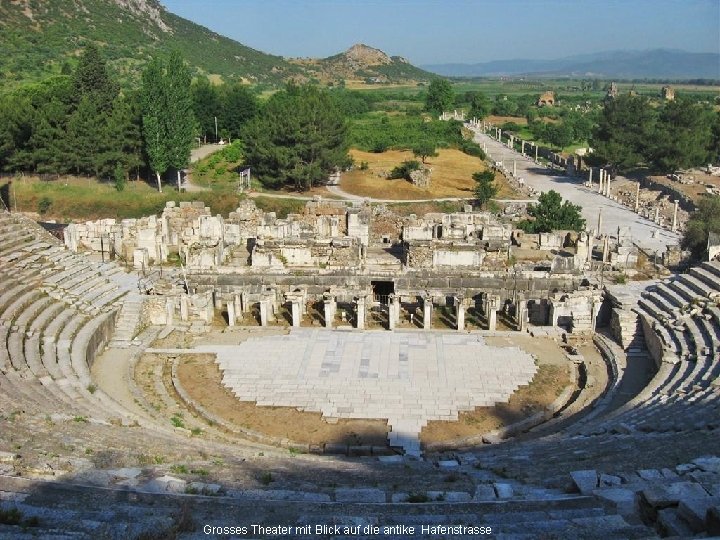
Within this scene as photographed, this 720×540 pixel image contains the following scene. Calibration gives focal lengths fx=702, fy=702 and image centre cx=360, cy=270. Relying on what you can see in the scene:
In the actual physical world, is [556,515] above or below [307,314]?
above

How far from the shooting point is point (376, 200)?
50.1 meters

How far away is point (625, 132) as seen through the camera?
5956 centimetres

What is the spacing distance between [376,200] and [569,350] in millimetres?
27721

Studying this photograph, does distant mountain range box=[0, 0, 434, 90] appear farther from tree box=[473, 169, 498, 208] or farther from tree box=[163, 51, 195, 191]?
tree box=[473, 169, 498, 208]

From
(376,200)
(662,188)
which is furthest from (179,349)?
(662,188)

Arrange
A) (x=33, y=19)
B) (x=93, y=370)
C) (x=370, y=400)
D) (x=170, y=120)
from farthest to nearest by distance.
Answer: (x=33, y=19) → (x=170, y=120) → (x=93, y=370) → (x=370, y=400)

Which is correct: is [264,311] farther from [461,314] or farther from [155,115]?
[155,115]

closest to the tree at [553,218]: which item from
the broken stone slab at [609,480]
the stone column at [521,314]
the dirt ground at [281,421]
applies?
the stone column at [521,314]

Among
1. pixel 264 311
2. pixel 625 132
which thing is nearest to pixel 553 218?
pixel 264 311

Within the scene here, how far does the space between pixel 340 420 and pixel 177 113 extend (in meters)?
31.4

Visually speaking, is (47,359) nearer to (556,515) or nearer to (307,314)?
(307,314)

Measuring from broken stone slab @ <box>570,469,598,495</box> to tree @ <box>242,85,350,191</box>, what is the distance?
133 ft

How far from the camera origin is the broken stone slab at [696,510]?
325 inches

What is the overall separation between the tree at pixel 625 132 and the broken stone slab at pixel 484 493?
170ft
